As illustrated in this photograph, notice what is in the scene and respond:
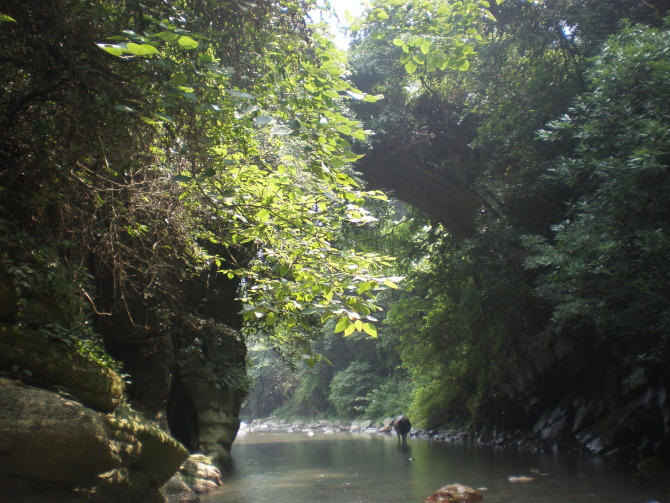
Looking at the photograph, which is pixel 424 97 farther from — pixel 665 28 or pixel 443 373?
pixel 443 373

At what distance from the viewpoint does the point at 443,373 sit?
17.3 m

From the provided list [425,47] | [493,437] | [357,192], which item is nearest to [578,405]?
[493,437]

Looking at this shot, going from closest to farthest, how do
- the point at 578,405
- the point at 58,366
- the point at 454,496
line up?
the point at 58,366
the point at 454,496
the point at 578,405

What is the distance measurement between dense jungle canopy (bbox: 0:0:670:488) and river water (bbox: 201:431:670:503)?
1.55 m

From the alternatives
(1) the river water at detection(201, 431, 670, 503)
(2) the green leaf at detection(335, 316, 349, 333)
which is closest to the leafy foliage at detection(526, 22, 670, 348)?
(1) the river water at detection(201, 431, 670, 503)

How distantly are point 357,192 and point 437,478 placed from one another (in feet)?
23.5

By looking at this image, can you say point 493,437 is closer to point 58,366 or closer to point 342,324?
point 58,366

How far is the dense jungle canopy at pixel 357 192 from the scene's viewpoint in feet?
12.5

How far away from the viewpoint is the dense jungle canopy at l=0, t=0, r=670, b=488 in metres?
3.82

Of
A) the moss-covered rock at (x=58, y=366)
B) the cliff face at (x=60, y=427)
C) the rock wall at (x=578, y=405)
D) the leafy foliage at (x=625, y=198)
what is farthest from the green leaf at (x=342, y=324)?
the rock wall at (x=578, y=405)

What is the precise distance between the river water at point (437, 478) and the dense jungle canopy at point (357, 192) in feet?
5.09

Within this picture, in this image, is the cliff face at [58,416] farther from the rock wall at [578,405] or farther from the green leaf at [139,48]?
the rock wall at [578,405]

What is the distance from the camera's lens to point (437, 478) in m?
9.22

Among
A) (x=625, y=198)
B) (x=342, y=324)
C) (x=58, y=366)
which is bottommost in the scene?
(x=58, y=366)
